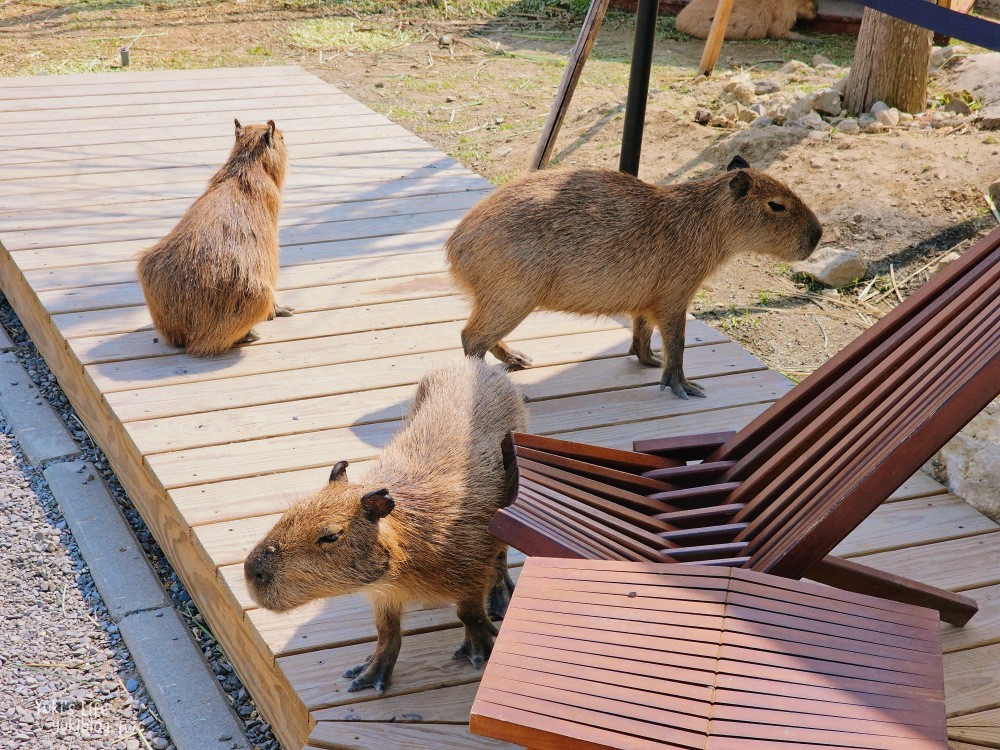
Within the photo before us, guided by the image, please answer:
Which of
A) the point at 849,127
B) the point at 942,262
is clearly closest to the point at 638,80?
the point at 942,262

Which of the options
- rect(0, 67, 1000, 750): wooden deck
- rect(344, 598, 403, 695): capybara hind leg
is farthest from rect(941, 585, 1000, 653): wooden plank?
rect(344, 598, 403, 695): capybara hind leg

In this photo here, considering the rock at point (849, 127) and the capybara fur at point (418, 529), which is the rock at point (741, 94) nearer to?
the rock at point (849, 127)

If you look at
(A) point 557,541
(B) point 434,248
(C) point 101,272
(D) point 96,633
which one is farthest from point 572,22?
(A) point 557,541

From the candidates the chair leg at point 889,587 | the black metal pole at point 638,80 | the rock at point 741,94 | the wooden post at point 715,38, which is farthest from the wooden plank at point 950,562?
the wooden post at point 715,38

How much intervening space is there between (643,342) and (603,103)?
4.24m

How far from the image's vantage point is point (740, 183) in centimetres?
415

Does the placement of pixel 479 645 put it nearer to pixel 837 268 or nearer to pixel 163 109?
pixel 837 268

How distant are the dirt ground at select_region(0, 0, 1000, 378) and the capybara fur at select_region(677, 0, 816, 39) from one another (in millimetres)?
154

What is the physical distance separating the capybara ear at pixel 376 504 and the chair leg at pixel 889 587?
957mm

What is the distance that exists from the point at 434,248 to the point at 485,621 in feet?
9.06

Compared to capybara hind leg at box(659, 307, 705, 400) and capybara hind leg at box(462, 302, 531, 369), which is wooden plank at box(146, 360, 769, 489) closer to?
capybara hind leg at box(659, 307, 705, 400)

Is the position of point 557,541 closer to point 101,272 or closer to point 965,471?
point 965,471

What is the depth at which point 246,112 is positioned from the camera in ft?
22.9

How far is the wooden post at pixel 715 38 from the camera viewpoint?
27.4 ft
